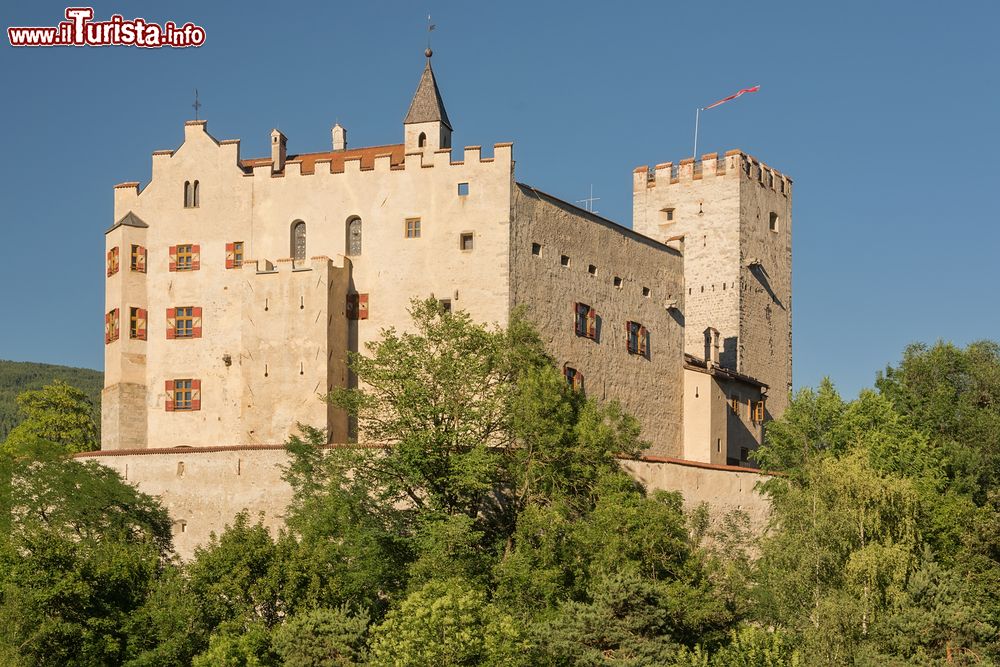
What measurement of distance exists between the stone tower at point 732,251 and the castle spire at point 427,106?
15533mm

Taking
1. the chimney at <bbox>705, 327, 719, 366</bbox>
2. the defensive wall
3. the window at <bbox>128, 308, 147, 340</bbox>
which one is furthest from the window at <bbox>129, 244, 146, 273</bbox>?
the chimney at <bbox>705, 327, 719, 366</bbox>

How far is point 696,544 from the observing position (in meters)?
48.6

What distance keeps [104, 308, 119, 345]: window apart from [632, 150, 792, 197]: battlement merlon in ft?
91.3

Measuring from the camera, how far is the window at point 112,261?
58.8 m

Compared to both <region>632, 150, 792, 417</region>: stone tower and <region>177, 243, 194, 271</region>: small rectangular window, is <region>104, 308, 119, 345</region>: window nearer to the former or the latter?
<region>177, 243, 194, 271</region>: small rectangular window

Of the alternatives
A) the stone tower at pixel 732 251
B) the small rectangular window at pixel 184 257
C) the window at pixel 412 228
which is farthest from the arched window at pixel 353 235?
the stone tower at pixel 732 251

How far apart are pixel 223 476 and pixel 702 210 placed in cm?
3045

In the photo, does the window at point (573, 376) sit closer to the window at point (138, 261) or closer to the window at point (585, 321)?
the window at point (585, 321)

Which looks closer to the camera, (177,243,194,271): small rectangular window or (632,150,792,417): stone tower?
(177,243,194,271): small rectangular window

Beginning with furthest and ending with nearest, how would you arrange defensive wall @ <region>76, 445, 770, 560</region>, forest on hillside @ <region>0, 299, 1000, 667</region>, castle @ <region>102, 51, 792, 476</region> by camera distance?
1. castle @ <region>102, 51, 792, 476</region>
2. defensive wall @ <region>76, 445, 770, 560</region>
3. forest on hillside @ <region>0, 299, 1000, 667</region>

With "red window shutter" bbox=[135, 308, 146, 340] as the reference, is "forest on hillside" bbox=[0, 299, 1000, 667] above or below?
below

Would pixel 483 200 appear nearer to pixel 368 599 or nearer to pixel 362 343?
pixel 362 343

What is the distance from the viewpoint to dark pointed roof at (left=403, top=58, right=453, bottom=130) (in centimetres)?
6125

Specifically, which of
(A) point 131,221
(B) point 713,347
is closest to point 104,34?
(A) point 131,221
